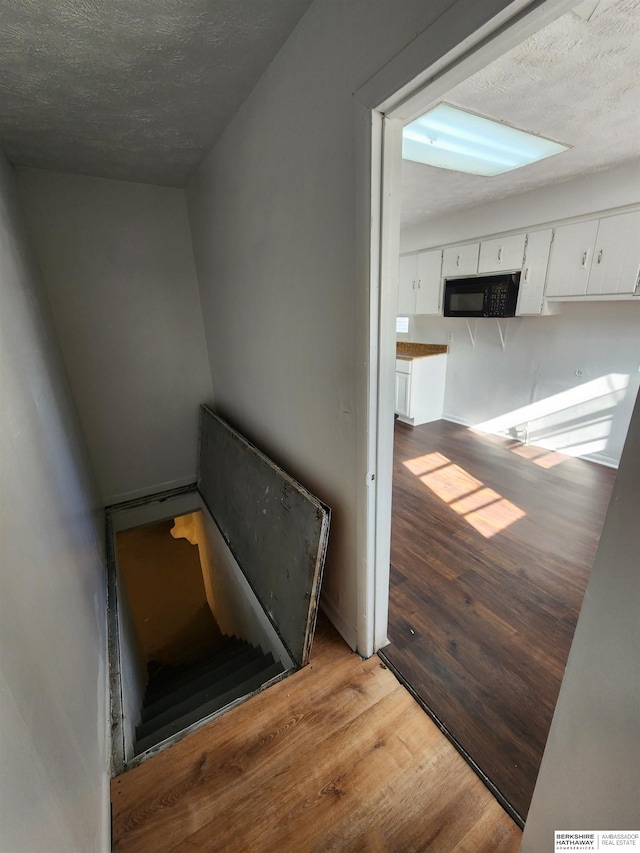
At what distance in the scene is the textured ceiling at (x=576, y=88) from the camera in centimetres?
121

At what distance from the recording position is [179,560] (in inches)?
146

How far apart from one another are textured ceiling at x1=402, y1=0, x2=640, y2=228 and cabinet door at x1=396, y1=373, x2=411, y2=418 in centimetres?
234

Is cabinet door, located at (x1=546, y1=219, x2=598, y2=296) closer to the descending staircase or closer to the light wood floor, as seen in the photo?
the light wood floor

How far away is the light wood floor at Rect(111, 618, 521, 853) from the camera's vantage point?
1.09 meters

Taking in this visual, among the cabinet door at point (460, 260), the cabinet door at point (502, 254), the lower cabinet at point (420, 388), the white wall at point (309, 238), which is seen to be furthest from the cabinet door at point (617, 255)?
the white wall at point (309, 238)

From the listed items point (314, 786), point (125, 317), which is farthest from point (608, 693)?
point (125, 317)

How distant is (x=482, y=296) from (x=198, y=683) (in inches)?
167

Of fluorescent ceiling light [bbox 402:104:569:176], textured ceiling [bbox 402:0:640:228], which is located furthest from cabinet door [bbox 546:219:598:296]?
fluorescent ceiling light [bbox 402:104:569:176]

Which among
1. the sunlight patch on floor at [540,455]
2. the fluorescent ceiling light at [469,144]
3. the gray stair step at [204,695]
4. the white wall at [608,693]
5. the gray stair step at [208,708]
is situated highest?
the fluorescent ceiling light at [469,144]

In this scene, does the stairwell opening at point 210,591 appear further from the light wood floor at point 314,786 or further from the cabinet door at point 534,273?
the cabinet door at point 534,273

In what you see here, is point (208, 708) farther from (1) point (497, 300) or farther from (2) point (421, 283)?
(2) point (421, 283)

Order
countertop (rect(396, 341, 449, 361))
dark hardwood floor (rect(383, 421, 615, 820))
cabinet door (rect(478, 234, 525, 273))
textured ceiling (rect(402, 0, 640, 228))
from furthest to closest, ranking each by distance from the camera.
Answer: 1. countertop (rect(396, 341, 449, 361))
2. cabinet door (rect(478, 234, 525, 273))
3. dark hardwood floor (rect(383, 421, 615, 820))
4. textured ceiling (rect(402, 0, 640, 228))

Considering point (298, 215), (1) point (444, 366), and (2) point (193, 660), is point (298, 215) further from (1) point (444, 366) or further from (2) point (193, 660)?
(1) point (444, 366)

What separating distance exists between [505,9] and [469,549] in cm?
248
